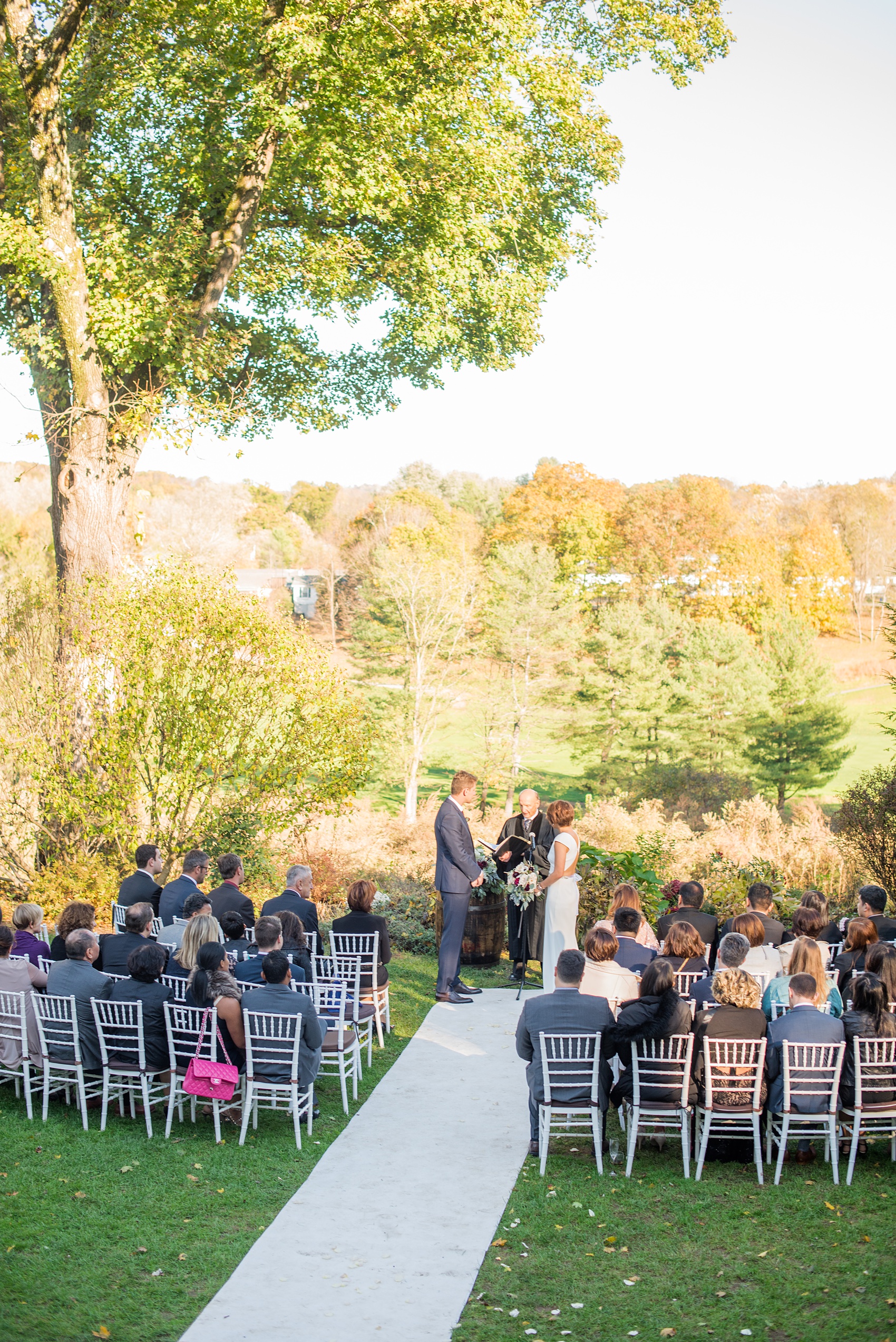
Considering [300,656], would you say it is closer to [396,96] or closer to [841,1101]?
[396,96]

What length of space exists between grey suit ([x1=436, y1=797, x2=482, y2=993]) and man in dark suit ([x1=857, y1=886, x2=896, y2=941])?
3.53m

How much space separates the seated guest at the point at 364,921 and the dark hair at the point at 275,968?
1909mm

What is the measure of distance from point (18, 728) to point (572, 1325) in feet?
34.1

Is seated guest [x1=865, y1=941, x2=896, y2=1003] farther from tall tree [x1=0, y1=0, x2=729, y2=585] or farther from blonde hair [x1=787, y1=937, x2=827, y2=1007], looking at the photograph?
tall tree [x1=0, y1=0, x2=729, y2=585]

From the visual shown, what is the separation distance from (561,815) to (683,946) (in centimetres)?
227

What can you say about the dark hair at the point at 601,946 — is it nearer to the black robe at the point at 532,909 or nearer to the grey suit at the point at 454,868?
the grey suit at the point at 454,868

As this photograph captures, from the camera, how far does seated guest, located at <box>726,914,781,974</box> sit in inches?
316

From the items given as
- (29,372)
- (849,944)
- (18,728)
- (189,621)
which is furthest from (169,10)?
(849,944)

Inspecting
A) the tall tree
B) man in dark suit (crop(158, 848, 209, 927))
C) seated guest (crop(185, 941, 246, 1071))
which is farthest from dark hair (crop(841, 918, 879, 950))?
the tall tree

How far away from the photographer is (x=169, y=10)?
47.5 feet

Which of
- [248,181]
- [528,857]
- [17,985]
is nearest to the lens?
[17,985]

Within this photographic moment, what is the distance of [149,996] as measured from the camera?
7402 millimetres

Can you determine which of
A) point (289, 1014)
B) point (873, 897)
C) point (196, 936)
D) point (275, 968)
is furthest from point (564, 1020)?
point (873, 897)

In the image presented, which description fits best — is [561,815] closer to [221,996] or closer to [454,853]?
[454,853]
